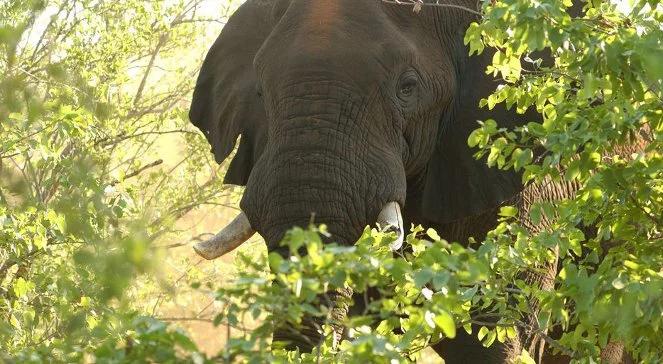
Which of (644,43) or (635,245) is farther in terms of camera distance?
(635,245)

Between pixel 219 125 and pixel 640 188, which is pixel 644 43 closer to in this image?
pixel 640 188

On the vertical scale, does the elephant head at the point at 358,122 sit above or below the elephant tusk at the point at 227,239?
above

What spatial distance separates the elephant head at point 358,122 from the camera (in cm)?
596

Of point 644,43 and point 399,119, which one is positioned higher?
point 644,43

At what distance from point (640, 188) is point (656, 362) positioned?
0.58 metres

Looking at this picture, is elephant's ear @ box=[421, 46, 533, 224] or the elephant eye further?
elephant's ear @ box=[421, 46, 533, 224]

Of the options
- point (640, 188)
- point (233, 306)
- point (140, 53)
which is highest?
point (233, 306)

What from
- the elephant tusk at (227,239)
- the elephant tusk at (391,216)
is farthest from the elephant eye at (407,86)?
the elephant tusk at (227,239)

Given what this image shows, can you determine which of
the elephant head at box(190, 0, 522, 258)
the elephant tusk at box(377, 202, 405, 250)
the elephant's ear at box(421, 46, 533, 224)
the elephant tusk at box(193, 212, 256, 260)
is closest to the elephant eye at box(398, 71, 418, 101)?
the elephant head at box(190, 0, 522, 258)

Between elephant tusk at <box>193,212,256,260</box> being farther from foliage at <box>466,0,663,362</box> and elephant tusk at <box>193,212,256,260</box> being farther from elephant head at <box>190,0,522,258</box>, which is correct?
foliage at <box>466,0,663,362</box>

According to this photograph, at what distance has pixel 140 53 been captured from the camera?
10.1 metres

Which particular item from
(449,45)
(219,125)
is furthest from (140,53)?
(449,45)

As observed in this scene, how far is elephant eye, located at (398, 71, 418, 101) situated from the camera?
21.1 ft

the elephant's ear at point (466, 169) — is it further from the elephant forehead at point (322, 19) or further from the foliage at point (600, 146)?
the foliage at point (600, 146)
